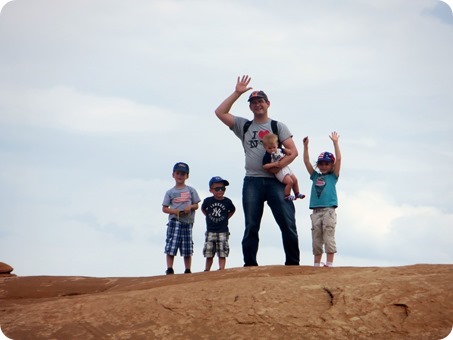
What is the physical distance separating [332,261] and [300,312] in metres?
3.21

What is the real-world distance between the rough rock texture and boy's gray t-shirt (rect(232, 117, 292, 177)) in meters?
1.79

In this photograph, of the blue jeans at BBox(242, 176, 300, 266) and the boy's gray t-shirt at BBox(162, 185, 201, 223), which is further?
the boy's gray t-shirt at BBox(162, 185, 201, 223)

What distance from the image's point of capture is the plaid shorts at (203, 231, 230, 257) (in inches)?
410

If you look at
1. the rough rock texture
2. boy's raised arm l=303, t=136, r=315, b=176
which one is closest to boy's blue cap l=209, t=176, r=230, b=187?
boy's raised arm l=303, t=136, r=315, b=176

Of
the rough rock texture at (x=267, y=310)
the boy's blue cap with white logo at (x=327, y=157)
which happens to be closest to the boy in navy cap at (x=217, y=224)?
the boy's blue cap with white logo at (x=327, y=157)

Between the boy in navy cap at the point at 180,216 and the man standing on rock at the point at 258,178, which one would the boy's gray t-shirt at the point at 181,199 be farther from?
the man standing on rock at the point at 258,178

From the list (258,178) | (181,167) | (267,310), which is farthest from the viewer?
(181,167)

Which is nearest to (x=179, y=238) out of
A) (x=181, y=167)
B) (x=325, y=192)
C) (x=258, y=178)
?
(x=181, y=167)

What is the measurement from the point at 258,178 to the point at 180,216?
7.31 feet

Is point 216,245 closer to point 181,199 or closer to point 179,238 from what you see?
point 179,238

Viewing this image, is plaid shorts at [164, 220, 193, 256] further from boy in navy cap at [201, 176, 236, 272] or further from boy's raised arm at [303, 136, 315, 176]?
boy's raised arm at [303, 136, 315, 176]

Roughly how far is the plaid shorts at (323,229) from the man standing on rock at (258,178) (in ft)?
2.06

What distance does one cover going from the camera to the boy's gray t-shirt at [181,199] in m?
10.7

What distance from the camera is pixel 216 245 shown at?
34.4 feet
